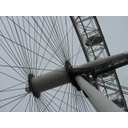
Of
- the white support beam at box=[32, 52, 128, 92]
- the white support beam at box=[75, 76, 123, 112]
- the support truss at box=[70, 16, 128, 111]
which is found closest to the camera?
the white support beam at box=[75, 76, 123, 112]

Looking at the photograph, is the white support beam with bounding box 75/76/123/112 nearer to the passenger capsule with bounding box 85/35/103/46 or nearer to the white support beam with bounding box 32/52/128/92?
the white support beam with bounding box 32/52/128/92

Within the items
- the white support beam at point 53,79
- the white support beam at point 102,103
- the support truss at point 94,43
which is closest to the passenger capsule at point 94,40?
the support truss at point 94,43

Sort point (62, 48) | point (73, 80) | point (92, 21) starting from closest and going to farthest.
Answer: point (73, 80) → point (62, 48) → point (92, 21)

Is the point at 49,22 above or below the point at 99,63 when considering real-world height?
above

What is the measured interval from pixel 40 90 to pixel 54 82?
1139mm

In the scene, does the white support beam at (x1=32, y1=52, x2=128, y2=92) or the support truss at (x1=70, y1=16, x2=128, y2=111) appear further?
the support truss at (x1=70, y1=16, x2=128, y2=111)

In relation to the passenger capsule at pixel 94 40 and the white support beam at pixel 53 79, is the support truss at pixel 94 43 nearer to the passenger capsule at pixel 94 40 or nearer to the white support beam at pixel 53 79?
the passenger capsule at pixel 94 40

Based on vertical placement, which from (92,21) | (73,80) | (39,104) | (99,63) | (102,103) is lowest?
(102,103)

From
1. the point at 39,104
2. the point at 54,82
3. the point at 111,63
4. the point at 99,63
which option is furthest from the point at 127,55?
the point at 39,104

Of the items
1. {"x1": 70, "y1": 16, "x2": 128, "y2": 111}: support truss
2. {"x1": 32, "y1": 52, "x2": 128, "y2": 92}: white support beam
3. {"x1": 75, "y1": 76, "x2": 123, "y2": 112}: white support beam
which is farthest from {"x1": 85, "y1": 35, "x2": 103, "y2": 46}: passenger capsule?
{"x1": 75, "y1": 76, "x2": 123, "y2": 112}: white support beam

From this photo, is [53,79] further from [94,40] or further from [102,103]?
[94,40]

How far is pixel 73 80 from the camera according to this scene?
347 inches

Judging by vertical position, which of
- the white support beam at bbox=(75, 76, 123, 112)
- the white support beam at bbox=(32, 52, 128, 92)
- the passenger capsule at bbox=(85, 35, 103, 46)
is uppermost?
the passenger capsule at bbox=(85, 35, 103, 46)

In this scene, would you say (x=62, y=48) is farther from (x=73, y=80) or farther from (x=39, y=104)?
(x=39, y=104)
